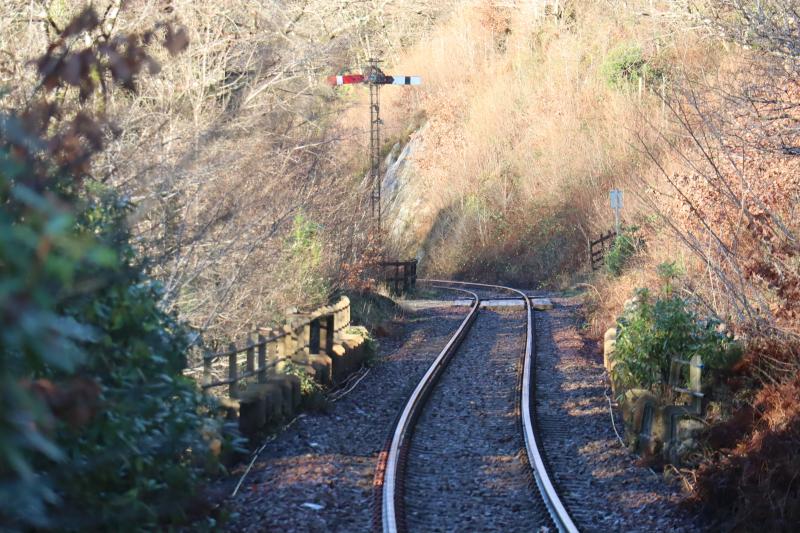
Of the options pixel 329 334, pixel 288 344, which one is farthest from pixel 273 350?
pixel 329 334

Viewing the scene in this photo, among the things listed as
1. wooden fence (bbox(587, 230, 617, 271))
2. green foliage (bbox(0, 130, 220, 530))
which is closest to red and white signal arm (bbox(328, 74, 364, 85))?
green foliage (bbox(0, 130, 220, 530))

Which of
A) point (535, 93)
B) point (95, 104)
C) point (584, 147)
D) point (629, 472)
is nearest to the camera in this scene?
point (629, 472)

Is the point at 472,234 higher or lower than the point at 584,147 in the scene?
lower

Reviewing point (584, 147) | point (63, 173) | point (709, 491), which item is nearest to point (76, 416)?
point (63, 173)

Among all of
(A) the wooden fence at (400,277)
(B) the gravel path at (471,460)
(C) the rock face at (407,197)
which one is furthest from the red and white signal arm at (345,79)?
(C) the rock face at (407,197)

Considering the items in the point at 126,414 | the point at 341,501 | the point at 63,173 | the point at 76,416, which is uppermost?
the point at 63,173

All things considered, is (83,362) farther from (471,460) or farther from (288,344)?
(288,344)

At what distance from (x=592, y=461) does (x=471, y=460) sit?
126 centimetres

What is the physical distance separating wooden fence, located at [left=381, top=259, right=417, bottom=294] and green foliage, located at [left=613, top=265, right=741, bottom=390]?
1797 centimetres

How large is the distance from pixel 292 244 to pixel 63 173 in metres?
11.7

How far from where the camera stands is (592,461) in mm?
9828

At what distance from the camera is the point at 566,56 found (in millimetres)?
50344

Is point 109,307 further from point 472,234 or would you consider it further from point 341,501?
point 472,234

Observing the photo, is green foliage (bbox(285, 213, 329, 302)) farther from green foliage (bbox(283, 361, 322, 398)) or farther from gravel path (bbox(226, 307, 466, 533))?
green foliage (bbox(283, 361, 322, 398))
